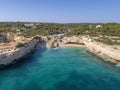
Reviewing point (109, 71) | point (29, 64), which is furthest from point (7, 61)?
point (109, 71)

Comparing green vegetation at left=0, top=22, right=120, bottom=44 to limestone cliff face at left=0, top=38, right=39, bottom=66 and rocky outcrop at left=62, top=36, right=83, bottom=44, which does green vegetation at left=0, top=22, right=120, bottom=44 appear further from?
limestone cliff face at left=0, top=38, right=39, bottom=66

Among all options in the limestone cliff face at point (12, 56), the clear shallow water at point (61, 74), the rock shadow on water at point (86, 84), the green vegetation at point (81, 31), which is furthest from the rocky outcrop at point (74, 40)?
the rock shadow on water at point (86, 84)

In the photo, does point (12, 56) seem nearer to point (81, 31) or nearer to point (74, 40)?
point (74, 40)

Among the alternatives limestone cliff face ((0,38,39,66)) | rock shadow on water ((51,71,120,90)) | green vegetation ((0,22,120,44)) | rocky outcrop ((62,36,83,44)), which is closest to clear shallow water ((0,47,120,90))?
rock shadow on water ((51,71,120,90))

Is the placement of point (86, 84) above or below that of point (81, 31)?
below

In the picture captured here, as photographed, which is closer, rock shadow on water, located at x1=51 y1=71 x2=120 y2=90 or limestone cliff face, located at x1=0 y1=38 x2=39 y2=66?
rock shadow on water, located at x1=51 y1=71 x2=120 y2=90

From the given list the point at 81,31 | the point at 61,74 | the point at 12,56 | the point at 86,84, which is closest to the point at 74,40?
the point at 81,31

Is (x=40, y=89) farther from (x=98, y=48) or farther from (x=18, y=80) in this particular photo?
(x=98, y=48)

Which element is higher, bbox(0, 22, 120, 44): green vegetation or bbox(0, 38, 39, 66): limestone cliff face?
bbox(0, 22, 120, 44): green vegetation
